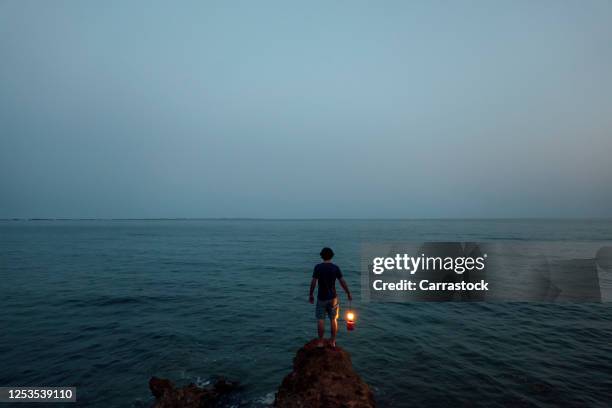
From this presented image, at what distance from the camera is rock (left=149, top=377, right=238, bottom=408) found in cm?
802

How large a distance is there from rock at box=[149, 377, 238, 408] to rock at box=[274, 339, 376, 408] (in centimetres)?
309

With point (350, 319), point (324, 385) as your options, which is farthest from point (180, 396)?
point (350, 319)

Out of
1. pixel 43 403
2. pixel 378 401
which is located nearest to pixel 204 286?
pixel 43 403

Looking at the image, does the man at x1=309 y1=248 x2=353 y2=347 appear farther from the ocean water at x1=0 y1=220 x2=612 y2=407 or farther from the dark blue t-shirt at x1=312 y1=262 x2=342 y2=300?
the ocean water at x1=0 y1=220 x2=612 y2=407

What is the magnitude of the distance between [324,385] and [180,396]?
4728 mm

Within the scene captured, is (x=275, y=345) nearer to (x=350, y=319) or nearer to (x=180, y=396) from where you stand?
(x=180, y=396)

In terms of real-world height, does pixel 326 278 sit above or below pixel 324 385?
above

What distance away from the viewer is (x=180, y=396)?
824cm

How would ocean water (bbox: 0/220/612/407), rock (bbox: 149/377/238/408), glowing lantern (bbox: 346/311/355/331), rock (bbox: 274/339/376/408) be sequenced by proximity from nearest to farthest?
rock (bbox: 274/339/376/408)
glowing lantern (bbox: 346/311/355/331)
rock (bbox: 149/377/238/408)
ocean water (bbox: 0/220/612/407)

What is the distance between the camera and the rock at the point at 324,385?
6.21m

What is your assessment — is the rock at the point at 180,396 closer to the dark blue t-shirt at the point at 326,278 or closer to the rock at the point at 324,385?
the rock at the point at 324,385

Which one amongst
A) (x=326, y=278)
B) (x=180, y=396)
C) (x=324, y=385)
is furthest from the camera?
(x=180, y=396)

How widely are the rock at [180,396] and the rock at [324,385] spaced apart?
3090mm

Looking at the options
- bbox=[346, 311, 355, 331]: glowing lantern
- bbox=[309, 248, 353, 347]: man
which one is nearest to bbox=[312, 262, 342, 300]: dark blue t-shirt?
bbox=[309, 248, 353, 347]: man
